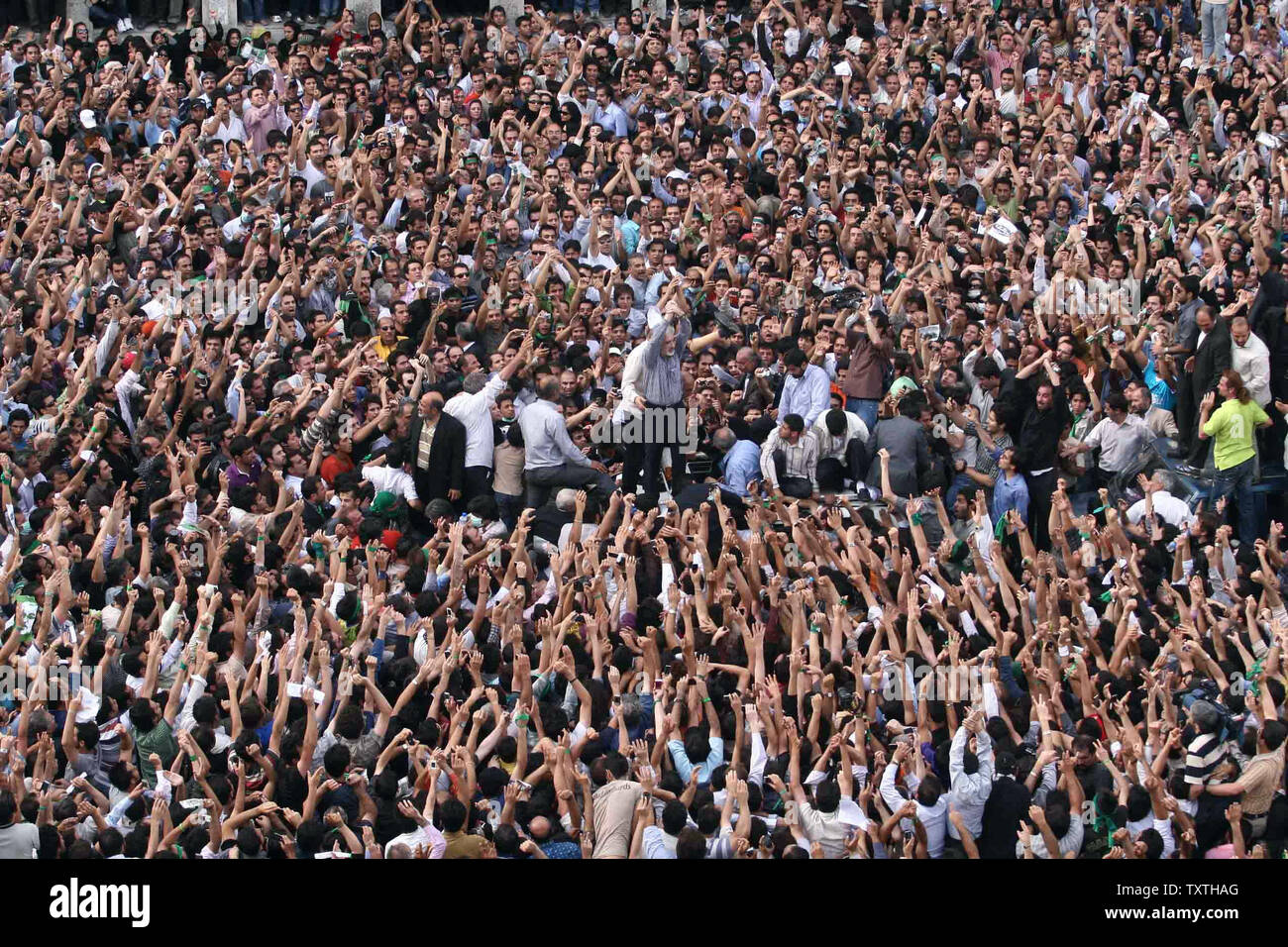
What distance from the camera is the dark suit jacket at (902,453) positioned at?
58.9 ft

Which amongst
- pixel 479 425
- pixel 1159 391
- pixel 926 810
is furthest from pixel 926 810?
pixel 1159 391

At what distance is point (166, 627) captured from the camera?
16.0m

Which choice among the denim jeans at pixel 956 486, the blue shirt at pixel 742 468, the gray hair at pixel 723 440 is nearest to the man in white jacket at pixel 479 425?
the gray hair at pixel 723 440

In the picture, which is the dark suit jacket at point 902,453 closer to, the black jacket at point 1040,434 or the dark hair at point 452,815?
the black jacket at point 1040,434

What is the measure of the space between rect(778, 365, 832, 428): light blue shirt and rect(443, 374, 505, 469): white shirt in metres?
2.15

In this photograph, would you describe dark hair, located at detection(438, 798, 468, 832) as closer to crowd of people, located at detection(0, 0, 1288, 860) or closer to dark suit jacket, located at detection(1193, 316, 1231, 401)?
crowd of people, located at detection(0, 0, 1288, 860)

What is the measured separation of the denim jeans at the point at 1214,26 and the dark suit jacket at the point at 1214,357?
667 centimetres

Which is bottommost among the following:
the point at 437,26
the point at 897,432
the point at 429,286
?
the point at 897,432

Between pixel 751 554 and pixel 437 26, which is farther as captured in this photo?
pixel 437 26
